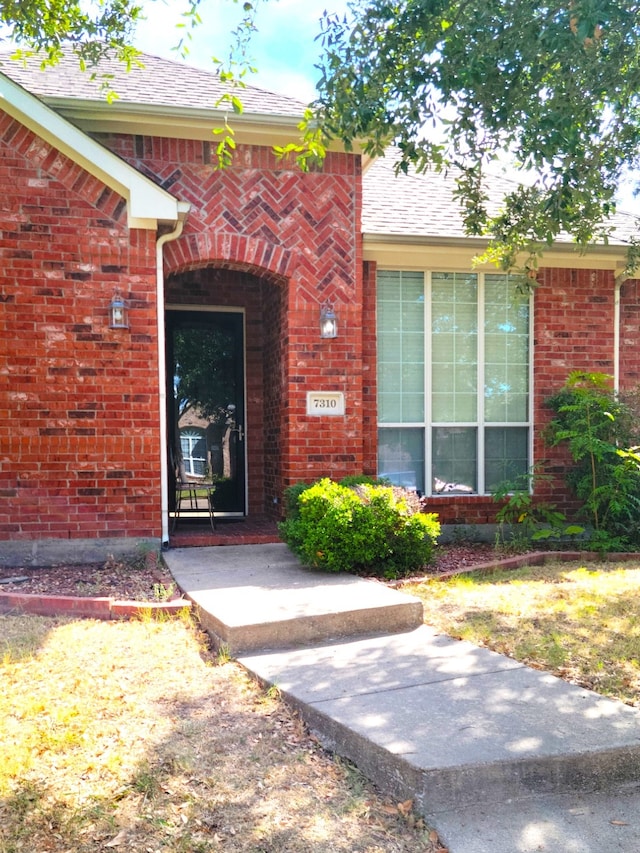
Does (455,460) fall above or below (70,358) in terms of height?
below

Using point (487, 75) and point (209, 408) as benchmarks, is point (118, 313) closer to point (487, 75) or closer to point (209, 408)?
point (209, 408)

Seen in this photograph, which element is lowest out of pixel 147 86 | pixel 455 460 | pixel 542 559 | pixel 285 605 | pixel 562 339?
pixel 542 559

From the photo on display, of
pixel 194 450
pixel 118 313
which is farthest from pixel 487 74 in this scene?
pixel 194 450

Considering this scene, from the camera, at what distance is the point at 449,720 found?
3227 millimetres

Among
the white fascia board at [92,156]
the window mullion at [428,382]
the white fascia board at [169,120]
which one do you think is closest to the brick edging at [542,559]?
the window mullion at [428,382]

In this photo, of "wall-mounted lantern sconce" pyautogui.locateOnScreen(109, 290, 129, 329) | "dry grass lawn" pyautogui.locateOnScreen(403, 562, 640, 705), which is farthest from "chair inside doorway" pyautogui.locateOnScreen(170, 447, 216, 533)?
"dry grass lawn" pyautogui.locateOnScreen(403, 562, 640, 705)

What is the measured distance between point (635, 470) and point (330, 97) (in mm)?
5172

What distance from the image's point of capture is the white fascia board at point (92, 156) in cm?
633

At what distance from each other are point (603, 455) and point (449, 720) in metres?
5.26

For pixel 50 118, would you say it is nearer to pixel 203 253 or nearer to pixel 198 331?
pixel 203 253

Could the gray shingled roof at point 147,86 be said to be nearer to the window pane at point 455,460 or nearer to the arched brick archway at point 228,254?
the arched brick archway at point 228,254

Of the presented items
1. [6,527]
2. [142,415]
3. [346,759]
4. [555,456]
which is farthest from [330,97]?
[555,456]

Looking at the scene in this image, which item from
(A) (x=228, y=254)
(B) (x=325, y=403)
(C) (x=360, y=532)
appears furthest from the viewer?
(B) (x=325, y=403)

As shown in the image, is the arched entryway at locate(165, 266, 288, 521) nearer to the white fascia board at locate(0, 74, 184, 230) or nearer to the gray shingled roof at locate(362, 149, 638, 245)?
the gray shingled roof at locate(362, 149, 638, 245)
